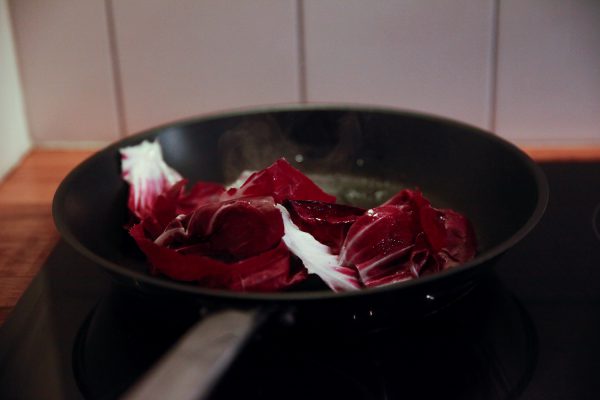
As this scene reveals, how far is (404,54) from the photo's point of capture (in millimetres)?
1213

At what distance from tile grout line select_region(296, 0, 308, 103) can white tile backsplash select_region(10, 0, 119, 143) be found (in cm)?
30

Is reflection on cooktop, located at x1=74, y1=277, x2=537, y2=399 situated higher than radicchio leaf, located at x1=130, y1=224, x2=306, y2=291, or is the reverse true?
radicchio leaf, located at x1=130, y1=224, x2=306, y2=291

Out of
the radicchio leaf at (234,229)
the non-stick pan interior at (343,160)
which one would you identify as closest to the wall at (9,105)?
the non-stick pan interior at (343,160)

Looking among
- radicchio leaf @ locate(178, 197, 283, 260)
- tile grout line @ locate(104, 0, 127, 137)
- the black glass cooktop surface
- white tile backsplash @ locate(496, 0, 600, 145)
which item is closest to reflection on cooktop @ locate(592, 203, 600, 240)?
the black glass cooktop surface

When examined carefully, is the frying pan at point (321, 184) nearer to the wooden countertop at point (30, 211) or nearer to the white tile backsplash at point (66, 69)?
the wooden countertop at point (30, 211)

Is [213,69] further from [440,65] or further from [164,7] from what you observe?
[440,65]

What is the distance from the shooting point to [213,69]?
124 centimetres

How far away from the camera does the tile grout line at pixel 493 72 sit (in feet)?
3.88

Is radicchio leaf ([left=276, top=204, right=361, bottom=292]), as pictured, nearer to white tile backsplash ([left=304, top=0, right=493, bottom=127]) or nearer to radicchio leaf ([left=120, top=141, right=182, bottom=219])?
radicchio leaf ([left=120, top=141, right=182, bottom=219])

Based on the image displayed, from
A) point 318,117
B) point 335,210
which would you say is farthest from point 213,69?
point 335,210

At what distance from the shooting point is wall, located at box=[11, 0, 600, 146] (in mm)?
1192

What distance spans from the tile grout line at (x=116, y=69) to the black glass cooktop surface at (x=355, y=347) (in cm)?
41

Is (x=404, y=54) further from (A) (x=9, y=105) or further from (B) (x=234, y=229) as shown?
(A) (x=9, y=105)

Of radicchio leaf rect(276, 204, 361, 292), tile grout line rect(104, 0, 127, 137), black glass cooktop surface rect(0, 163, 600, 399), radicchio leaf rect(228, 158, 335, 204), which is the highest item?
tile grout line rect(104, 0, 127, 137)
